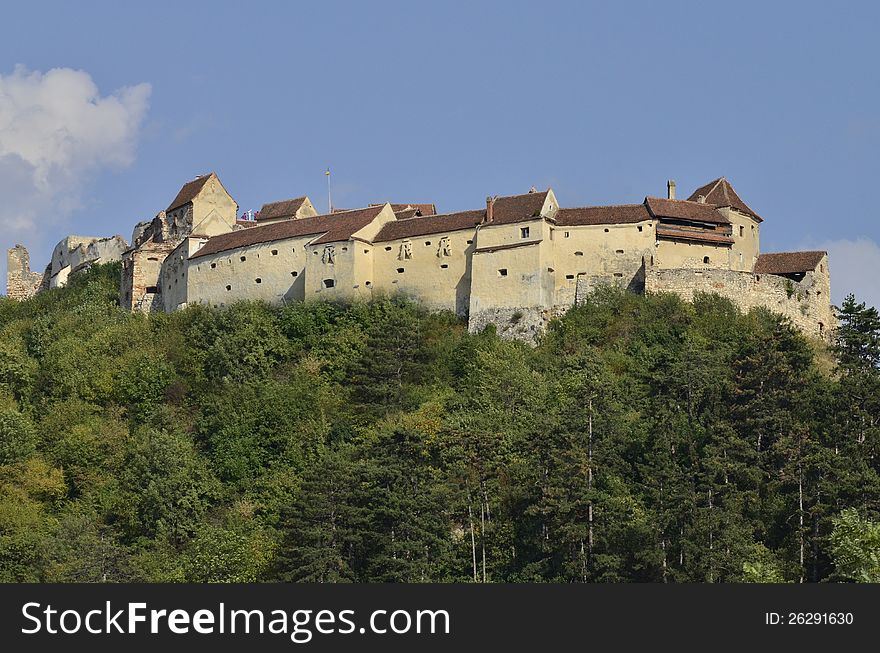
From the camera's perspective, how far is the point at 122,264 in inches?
3332

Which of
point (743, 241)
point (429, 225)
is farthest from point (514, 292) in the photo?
point (743, 241)

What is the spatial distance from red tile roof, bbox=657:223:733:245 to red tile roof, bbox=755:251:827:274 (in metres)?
2.34

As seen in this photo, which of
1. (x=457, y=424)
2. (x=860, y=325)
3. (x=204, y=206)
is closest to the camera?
(x=457, y=424)

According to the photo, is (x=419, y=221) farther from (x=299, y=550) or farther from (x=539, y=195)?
(x=299, y=550)

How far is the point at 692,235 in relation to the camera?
6888 centimetres

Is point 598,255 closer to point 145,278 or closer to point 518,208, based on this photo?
point 518,208

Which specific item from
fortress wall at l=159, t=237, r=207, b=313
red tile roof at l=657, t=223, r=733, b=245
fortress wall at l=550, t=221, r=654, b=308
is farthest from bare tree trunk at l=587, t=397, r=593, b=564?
fortress wall at l=159, t=237, r=207, b=313

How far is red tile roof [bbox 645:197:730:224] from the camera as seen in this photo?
69000 mm

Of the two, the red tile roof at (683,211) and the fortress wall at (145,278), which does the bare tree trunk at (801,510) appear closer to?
the red tile roof at (683,211)

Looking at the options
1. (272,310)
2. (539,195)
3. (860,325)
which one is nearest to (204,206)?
(272,310)

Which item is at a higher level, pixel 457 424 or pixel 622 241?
pixel 622 241

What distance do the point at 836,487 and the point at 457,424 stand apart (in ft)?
47.5

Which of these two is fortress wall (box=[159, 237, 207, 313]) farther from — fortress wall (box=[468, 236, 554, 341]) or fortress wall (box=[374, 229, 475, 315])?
fortress wall (box=[468, 236, 554, 341])

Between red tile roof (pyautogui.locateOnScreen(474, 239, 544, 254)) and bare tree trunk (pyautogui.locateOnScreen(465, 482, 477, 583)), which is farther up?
red tile roof (pyautogui.locateOnScreen(474, 239, 544, 254))
